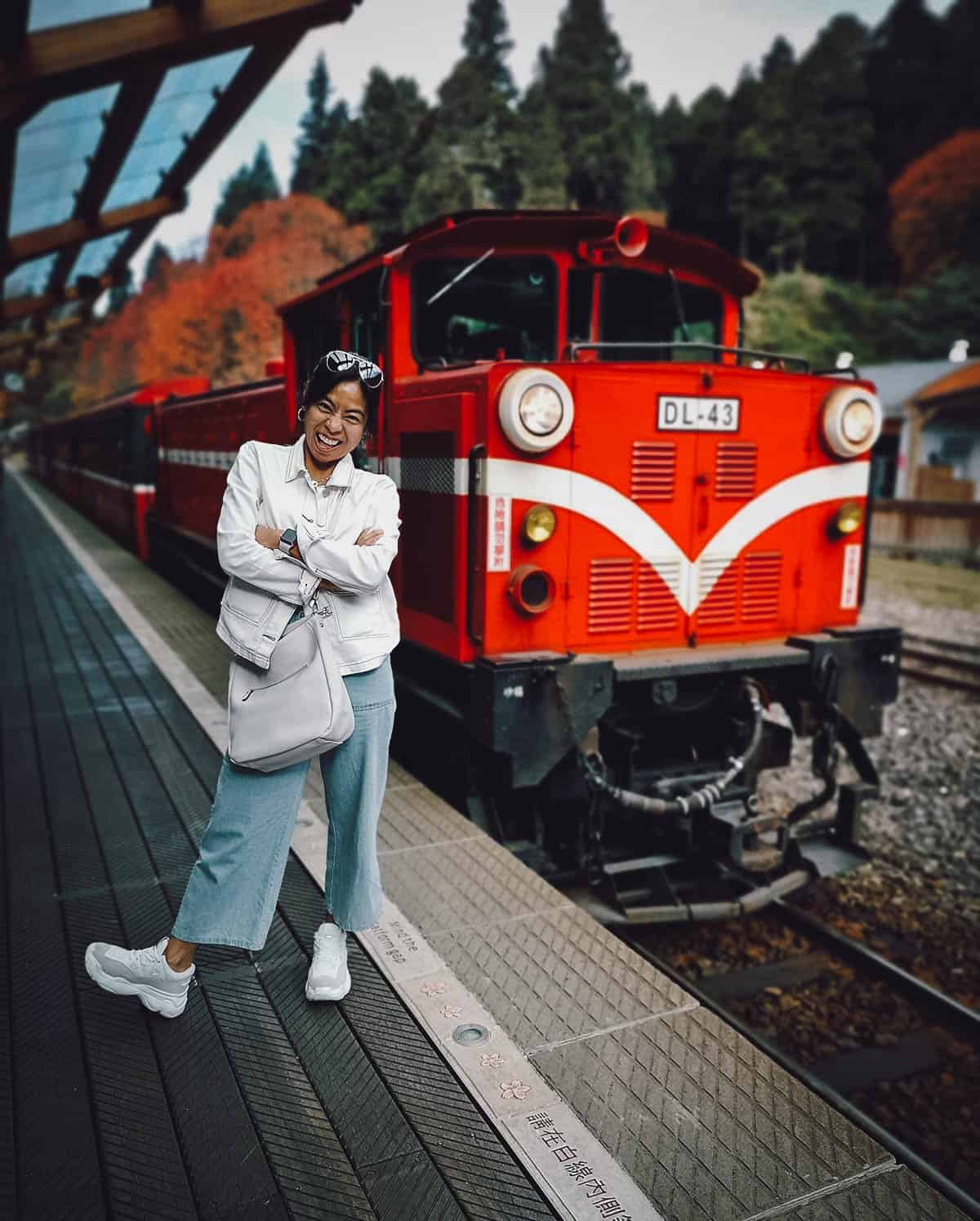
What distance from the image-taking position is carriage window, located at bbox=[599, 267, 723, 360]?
4945 mm

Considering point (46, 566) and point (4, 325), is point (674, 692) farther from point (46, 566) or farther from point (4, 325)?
point (4, 325)

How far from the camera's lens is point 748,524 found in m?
4.64

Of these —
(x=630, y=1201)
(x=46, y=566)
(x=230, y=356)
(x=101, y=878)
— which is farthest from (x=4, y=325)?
(x=230, y=356)

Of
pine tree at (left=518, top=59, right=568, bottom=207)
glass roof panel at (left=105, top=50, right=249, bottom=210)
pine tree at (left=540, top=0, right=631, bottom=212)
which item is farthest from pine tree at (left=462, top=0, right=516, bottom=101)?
glass roof panel at (left=105, top=50, right=249, bottom=210)

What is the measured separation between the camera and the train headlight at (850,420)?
4609mm

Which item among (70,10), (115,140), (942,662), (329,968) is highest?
(115,140)

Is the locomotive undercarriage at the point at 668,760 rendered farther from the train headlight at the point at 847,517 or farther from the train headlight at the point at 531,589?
the train headlight at the point at 847,517

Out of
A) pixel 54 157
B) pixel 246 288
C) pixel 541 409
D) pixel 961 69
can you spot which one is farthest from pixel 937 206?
pixel 541 409

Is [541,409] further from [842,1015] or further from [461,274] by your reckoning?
[842,1015]

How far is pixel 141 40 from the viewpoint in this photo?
19.0 feet

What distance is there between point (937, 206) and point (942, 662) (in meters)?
40.8

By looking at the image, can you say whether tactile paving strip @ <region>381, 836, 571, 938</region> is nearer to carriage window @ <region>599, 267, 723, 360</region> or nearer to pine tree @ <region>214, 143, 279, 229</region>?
carriage window @ <region>599, 267, 723, 360</region>

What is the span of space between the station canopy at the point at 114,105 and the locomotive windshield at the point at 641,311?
2.92 metres

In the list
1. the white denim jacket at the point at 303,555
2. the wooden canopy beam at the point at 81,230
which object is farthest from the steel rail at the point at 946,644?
the wooden canopy beam at the point at 81,230
